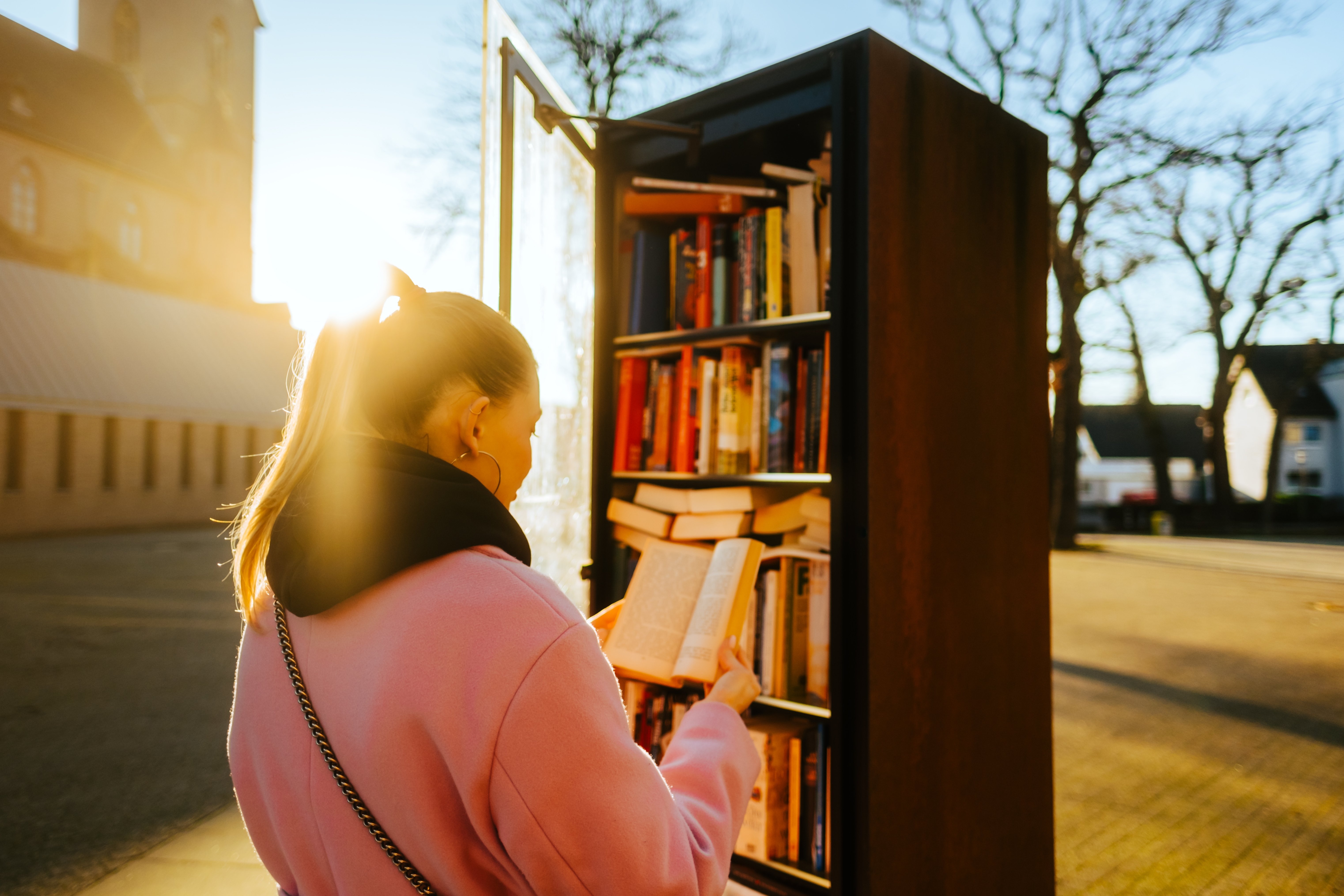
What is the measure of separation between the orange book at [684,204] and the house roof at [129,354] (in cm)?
2029

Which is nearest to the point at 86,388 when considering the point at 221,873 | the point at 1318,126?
the point at 221,873

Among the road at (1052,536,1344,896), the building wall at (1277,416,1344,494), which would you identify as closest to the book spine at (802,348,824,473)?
the road at (1052,536,1344,896)

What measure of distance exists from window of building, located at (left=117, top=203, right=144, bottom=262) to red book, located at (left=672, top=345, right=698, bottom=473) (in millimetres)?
32440

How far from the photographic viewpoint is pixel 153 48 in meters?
31.9

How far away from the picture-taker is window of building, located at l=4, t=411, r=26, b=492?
18109 millimetres

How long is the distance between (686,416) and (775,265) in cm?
58

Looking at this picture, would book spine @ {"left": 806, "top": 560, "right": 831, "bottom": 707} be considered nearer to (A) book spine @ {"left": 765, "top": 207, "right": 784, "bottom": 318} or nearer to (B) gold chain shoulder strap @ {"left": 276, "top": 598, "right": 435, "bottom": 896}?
(A) book spine @ {"left": 765, "top": 207, "right": 784, "bottom": 318}

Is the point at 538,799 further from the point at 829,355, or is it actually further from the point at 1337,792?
the point at 1337,792

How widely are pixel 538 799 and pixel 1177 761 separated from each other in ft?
16.7

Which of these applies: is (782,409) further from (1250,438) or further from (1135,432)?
(1135,432)

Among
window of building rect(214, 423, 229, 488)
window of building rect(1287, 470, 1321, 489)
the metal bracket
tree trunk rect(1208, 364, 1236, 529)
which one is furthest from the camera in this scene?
window of building rect(1287, 470, 1321, 489)

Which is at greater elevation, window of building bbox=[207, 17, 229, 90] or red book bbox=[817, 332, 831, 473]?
window of building bbox=[207, 17, 229, 90]

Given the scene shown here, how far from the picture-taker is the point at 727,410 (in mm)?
2729

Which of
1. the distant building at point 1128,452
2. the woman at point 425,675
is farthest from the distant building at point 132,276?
the distant building at point 1128,452
